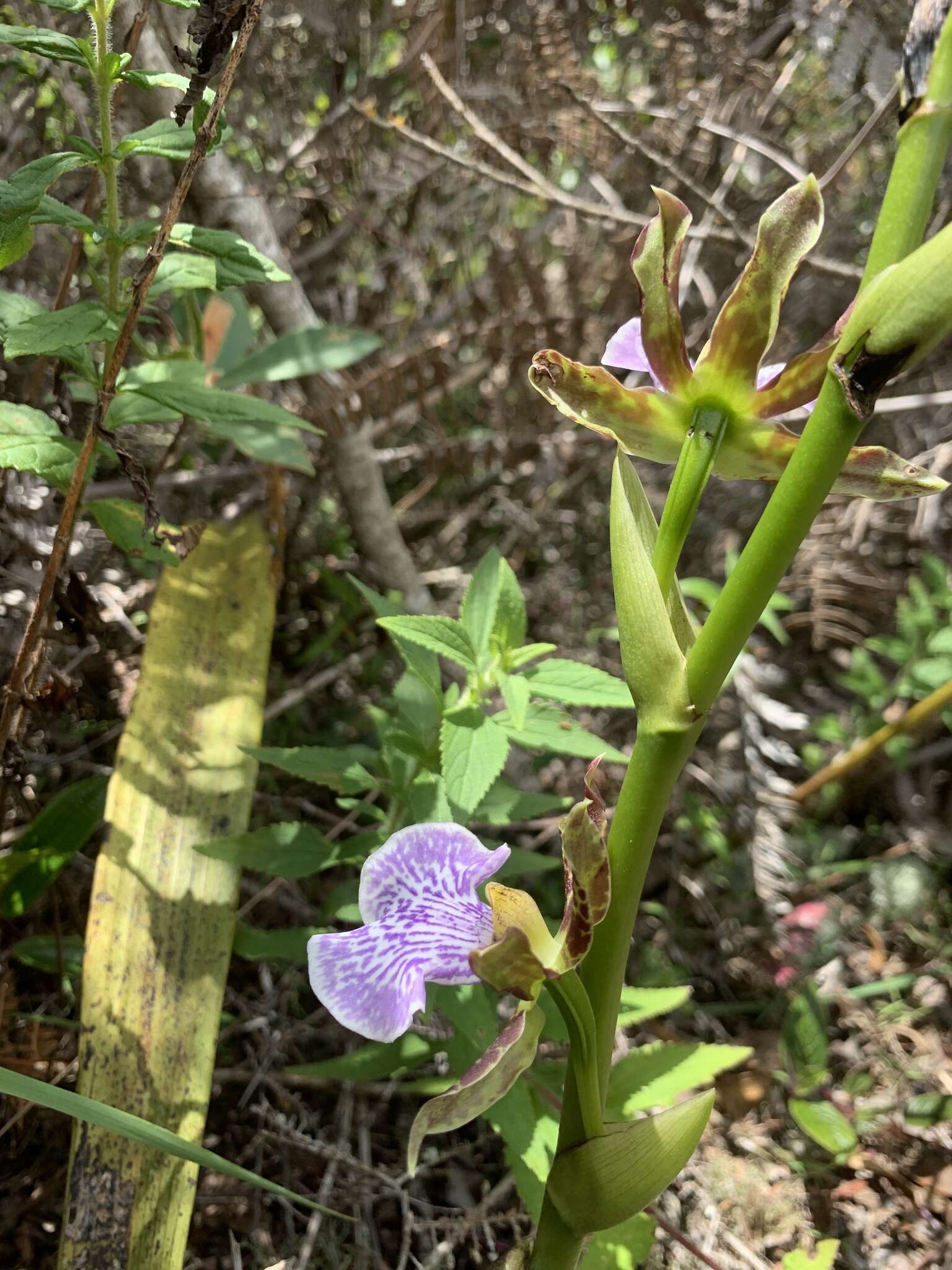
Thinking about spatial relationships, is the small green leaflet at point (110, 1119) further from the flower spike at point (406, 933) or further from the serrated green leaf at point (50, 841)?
the serrated green leaf at point (50, 841)

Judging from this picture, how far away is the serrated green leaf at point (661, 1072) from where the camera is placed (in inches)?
45.3

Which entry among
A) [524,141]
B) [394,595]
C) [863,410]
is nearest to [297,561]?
[394,595]

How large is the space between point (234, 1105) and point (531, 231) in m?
1.86

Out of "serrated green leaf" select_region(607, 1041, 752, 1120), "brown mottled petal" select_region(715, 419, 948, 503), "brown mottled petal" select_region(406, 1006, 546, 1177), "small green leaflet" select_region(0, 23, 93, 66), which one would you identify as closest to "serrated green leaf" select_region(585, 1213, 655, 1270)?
"serrated green leaf" select_region(607, 1041, 752, 1120)

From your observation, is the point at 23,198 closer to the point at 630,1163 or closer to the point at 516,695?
the point at 516,695

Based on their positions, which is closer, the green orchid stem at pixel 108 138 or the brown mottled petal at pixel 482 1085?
the brown mottled petal at pixel 482 1085

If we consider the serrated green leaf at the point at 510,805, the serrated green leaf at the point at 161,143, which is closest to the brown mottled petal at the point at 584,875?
the serrated green leaf at the point at 510,805

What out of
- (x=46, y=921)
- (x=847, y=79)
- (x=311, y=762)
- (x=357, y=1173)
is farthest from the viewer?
(x=847, y=79)

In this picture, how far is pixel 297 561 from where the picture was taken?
194 centimetres

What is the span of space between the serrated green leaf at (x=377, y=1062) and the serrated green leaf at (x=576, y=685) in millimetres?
506

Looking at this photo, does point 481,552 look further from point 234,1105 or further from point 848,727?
point 234,1105

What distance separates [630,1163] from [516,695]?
1.63 ft

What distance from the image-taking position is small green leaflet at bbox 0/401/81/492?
104 cm

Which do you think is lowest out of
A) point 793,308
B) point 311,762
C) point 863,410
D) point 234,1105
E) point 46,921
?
point 234,1105
